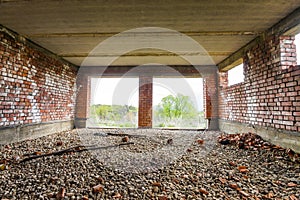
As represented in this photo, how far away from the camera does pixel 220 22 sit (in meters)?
3.13

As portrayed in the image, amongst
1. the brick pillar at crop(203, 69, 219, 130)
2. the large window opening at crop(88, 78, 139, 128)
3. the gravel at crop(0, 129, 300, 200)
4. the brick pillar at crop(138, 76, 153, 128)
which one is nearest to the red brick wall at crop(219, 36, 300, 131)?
the gravel at crop(0, 129, 300, 200)

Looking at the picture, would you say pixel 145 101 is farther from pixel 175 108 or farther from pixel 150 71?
pixel 175 108

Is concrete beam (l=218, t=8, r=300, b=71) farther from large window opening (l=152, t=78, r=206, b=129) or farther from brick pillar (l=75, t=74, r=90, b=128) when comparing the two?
brick pillar (l=75, t=74, r=90, b=128)

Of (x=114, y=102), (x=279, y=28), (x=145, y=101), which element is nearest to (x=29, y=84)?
(x=145, y=101)

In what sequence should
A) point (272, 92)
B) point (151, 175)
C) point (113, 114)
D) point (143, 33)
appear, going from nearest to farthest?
point (151, 175) < point (272, 92) < point (143, 33) < point (113, 114)

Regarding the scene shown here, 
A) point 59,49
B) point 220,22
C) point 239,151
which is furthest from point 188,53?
point 59,49

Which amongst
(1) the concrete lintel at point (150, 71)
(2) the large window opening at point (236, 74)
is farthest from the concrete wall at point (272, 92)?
(1) the concrete lintel at point (150, 71)

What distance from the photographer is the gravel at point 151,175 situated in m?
1.53

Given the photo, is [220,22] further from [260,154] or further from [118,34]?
[260,154]

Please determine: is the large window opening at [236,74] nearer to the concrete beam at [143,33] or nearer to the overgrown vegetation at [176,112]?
the concrete beam at [143,33]

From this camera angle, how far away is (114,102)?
8.28 metres

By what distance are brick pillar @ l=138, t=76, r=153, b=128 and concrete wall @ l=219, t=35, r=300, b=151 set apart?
303cm

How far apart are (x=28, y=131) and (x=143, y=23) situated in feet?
11.8

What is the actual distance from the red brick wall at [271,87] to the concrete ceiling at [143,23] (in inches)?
18.1
